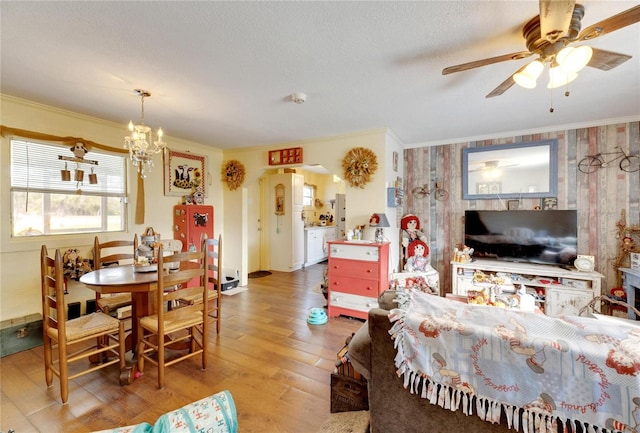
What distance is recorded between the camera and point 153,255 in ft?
8.47

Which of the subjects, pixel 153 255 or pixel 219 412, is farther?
pixel 153 255

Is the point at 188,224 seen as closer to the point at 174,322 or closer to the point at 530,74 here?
the point at 174,322

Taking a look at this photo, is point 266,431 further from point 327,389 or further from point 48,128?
point 48,128

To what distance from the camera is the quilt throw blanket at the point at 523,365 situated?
2.97ft

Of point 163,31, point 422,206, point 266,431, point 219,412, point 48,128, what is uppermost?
point 163,31

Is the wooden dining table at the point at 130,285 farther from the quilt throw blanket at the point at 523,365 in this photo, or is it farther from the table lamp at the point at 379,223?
the table lamp at the point at 379,223

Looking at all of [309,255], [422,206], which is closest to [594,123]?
[422,206]

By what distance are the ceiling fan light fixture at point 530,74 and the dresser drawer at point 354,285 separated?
226 centimetres

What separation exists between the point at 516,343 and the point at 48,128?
435cm

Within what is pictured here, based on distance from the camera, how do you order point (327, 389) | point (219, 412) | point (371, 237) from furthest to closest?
point (371, 237)
point (327, 389)
point (219, 412)

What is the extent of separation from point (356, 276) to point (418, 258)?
1.10 m

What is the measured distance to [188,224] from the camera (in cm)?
400

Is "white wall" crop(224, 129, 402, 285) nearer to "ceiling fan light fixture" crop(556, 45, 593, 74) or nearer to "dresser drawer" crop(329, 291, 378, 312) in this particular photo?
"dresser drawer" crop(329, 291, 378, 312)

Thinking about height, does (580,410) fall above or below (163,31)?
below
